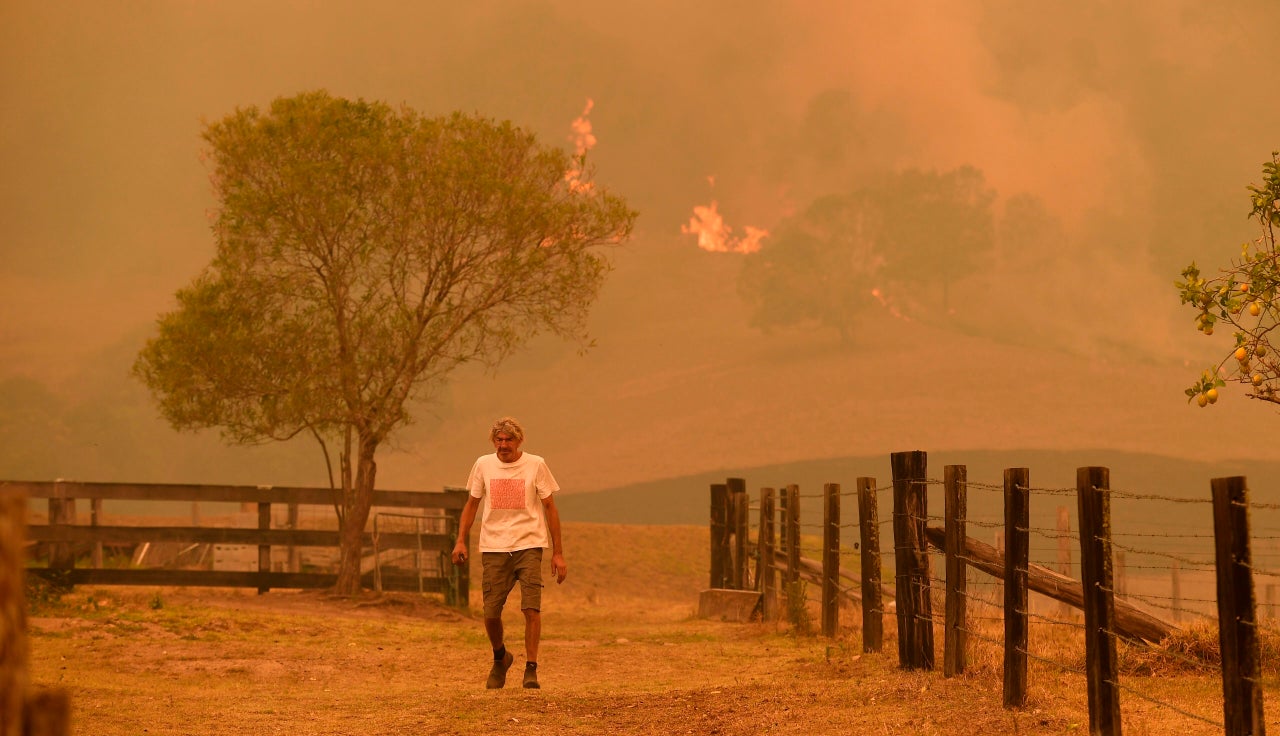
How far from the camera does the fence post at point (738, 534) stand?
20816 millimetres

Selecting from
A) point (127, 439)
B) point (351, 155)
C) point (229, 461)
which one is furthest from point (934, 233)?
point (351, 155)

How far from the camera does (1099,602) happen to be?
7547mm

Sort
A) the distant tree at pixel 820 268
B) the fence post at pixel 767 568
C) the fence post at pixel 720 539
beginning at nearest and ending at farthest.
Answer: the fence post at pixel 767 568
the fence post at pixel 720 539
the distant tree at pixel 820 268

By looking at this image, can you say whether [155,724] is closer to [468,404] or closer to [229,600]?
[229,600]

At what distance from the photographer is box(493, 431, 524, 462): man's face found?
10.7 meters

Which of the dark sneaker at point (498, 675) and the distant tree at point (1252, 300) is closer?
the distant tree at point (1252, 300)

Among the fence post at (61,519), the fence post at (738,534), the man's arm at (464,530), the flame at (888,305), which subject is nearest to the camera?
the man's arm at (464,530)

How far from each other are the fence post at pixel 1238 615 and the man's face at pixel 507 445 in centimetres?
582

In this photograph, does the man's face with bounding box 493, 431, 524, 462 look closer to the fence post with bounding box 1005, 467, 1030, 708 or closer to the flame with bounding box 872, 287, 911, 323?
the fence post with bounding box 1005, 467, 1030, 708

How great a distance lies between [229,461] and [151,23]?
9564 cm

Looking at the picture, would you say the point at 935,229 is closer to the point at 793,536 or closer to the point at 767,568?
the point at 767,568

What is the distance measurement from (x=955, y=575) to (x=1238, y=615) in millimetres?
4002

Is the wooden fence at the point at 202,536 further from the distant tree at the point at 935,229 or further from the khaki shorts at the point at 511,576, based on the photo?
the distant tree at the point at 935,229

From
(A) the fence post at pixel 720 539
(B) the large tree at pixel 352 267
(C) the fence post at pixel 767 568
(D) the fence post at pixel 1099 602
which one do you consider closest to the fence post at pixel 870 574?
(D) the fence post at pixel 1099 602
